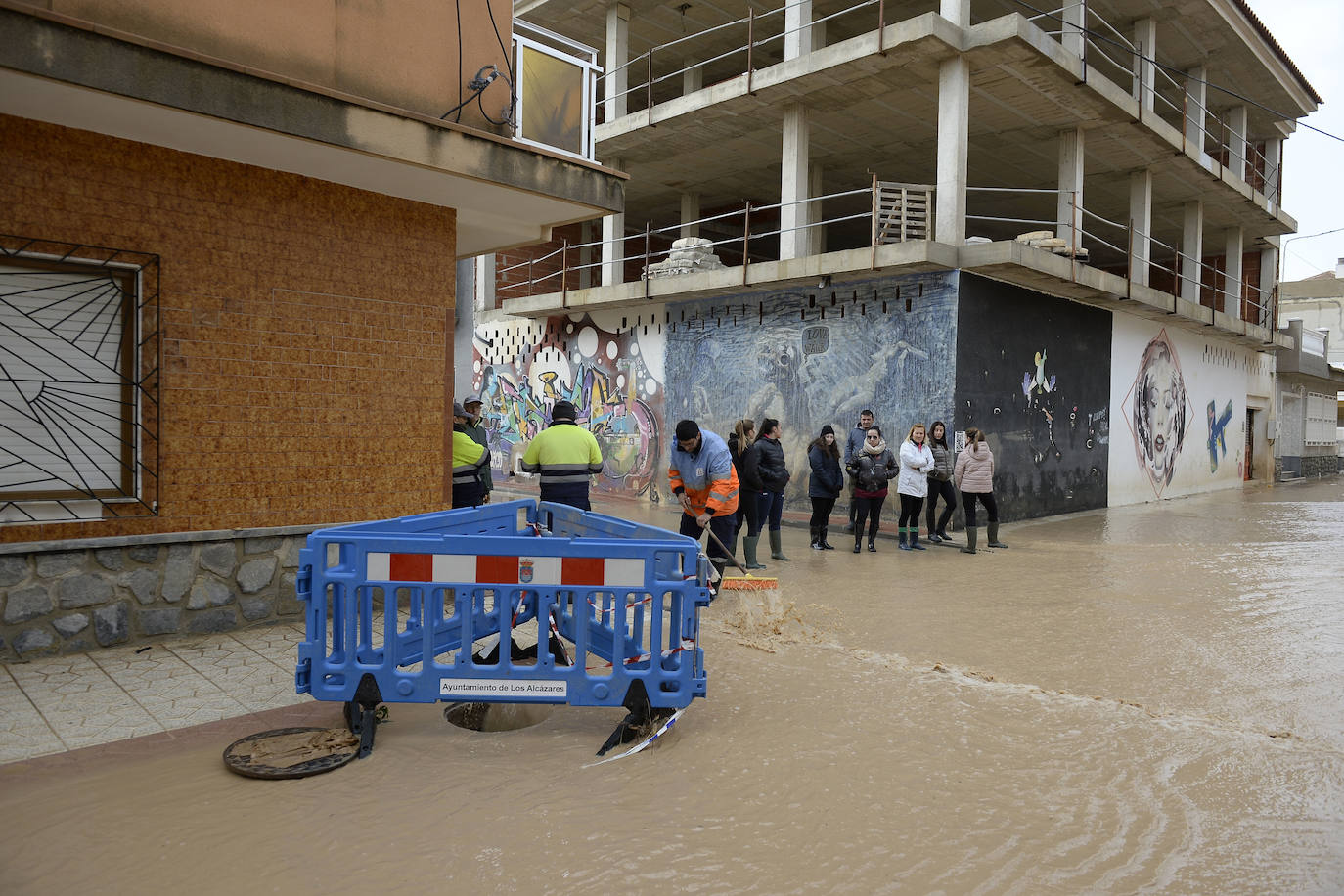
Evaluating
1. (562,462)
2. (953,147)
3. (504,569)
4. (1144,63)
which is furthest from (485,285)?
(504,569)

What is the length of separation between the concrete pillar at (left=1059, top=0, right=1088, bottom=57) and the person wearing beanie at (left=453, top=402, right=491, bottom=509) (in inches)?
456

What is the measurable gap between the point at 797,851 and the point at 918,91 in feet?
44.6

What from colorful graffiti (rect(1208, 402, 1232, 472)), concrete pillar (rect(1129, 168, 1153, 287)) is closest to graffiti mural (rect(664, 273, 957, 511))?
concrete pillar (rect(1129, 168, 1153, 287))

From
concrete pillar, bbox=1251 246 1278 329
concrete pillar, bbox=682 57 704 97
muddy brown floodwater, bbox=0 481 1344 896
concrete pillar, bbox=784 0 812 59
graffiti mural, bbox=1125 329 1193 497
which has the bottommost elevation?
muddy brown floodwater, bbox=0 481 1344 896

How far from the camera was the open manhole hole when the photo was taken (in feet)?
14.6

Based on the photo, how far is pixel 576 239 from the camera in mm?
22312

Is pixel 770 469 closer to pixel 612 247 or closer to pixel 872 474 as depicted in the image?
pixel 872 474

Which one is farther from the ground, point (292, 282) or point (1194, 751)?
point (292, 282)

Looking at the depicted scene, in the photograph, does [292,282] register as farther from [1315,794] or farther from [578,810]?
[1315,794]

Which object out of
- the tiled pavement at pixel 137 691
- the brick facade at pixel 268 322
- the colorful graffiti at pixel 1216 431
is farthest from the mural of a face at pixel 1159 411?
the tiled pavement at pixel 137 691

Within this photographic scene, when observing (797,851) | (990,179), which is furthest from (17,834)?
(990,179)

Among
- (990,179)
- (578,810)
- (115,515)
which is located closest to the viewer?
(578,810)

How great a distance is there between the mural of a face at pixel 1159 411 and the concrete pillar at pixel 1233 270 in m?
3.12

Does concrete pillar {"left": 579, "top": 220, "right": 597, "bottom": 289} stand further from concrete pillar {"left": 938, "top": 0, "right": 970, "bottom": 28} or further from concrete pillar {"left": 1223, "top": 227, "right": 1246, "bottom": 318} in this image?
concrete pillar {"left": 1223, "top": 227, "right": 1246, "bottom": 318}
